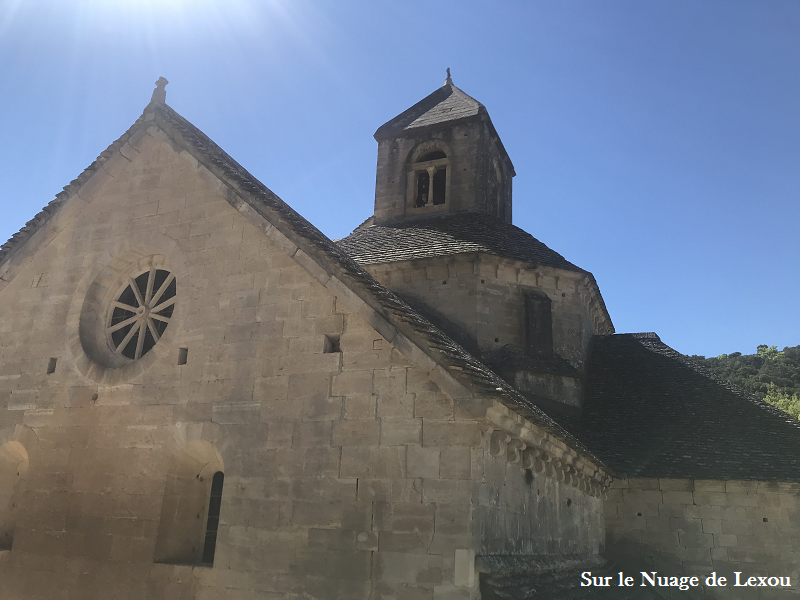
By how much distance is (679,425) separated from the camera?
12.5 meters

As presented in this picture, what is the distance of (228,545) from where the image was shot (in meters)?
6.58

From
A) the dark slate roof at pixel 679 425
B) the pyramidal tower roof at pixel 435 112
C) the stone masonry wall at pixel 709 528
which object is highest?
the pyramidal tower roof at pixel 435 112

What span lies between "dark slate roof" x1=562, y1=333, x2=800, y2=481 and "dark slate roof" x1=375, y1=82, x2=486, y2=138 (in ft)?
26.3

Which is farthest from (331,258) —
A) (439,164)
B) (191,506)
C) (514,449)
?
(439,164)

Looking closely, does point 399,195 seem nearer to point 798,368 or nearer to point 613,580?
point 613,580

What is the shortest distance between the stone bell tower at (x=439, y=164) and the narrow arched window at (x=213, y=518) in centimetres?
1038

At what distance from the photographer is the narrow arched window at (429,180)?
16969 millimetres

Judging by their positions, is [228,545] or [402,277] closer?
[228,545]

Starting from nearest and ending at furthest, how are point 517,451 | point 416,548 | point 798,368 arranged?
point 416,548, point 517,451, point 798,368

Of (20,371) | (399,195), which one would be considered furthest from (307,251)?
(399,195)

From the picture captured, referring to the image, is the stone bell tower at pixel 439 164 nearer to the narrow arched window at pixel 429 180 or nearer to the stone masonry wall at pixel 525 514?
the narrow arched window at pixel 429 180

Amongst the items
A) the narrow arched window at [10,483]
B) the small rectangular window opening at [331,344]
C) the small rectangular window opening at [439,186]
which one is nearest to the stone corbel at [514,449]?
the small rectangular window opening at [331,344]

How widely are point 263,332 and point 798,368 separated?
53.0 meters

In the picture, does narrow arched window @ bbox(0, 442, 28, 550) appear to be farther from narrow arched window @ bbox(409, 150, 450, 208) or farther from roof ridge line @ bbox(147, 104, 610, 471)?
narrow arched window @ bbox(409, 150, 450, 208)
